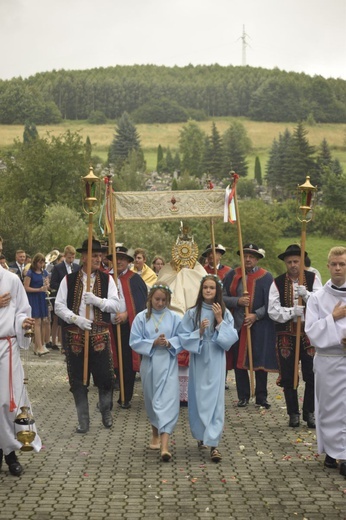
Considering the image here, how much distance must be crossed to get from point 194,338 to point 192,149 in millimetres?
150071

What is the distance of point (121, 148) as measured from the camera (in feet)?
520

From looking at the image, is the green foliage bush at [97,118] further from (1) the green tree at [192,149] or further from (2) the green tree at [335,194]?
(2) the green tree at [335,194]

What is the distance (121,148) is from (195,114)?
41405mm

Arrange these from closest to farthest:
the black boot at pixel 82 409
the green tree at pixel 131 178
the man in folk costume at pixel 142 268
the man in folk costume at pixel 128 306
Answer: the black boot at pixel 82 409 < the man in folk costume at pixel 128 306 < the man in folk costume at pixel 142 268 < the green tree at pixel 131 178

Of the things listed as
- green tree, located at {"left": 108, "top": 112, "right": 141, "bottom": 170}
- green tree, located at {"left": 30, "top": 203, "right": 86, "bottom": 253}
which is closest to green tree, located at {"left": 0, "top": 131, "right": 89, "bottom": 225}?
green tree, located at {"left": 30, "top": 203, "right": 86, "bottom": 253}

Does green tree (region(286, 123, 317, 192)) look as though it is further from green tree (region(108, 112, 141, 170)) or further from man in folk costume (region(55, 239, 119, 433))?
man in folk costume (region(55, 239, 119, 433))

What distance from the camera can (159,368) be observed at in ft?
34.5

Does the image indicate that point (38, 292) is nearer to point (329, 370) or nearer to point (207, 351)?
point (207, 351)

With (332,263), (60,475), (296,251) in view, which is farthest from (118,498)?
(296,251)

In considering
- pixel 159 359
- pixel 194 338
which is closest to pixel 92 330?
A: pixel 159 359

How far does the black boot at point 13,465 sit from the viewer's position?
369 inches

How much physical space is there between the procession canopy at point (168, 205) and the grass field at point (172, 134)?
136 meters

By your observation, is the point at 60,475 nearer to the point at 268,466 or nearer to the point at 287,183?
the point at 268,466

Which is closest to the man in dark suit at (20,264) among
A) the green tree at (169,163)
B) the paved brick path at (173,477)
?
the paved brick path at (173,477)
